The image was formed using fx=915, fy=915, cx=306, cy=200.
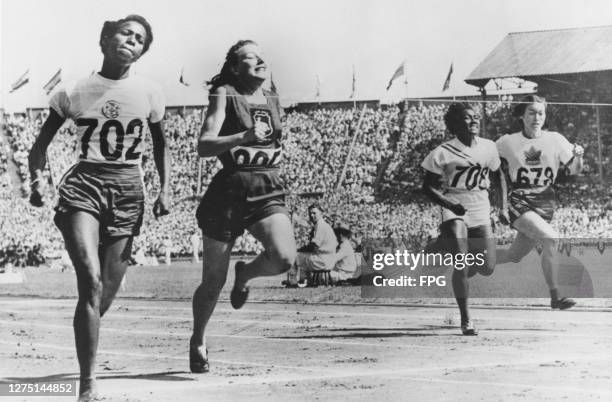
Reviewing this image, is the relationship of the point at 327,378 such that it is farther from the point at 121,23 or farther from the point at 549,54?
the point at 549,54

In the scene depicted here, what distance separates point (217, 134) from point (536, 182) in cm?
263

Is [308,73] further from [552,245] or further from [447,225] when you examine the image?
[552,245]

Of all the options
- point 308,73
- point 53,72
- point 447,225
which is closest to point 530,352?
point 447,225

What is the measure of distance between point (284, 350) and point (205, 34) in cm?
199

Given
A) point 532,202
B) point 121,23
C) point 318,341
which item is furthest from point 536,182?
point 121,23

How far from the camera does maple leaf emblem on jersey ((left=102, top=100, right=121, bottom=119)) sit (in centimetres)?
455

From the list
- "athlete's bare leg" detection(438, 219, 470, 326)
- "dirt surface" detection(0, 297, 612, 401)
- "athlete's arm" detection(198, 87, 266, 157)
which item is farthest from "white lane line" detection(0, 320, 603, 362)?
"athlete's arm" detection(198, 87, 266, 157)

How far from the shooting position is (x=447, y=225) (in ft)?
19.3

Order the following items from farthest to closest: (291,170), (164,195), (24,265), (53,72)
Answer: (24,265) < (291,170) < (53,72) < (164,195)

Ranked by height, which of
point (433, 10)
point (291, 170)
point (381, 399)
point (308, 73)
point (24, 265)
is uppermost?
point (433, 10)

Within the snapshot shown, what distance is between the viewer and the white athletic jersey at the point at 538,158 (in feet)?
20.7

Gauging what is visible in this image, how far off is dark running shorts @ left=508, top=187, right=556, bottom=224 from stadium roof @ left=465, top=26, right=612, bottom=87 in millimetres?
828

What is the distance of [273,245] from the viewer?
15.0ft

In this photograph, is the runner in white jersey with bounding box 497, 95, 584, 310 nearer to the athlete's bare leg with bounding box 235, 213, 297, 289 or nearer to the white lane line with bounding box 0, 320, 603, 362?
the white lane line with bounding box 0, 320, 603, 362
